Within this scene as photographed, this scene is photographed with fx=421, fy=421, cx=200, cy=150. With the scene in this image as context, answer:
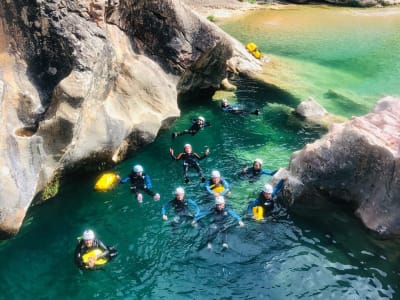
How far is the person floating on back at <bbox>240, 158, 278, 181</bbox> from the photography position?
1838 cm

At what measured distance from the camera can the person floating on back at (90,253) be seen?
13441mm

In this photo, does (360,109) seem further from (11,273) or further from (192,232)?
(11,273)

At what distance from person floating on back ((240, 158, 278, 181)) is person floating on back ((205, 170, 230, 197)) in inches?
59.7

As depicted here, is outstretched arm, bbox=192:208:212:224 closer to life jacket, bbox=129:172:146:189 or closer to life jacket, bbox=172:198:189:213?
life jacket, bbox=172:198:189:213

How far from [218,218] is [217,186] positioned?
200 cm

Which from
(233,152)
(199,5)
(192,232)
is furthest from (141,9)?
(199,5)

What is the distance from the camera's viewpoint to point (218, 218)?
1599 centimetres

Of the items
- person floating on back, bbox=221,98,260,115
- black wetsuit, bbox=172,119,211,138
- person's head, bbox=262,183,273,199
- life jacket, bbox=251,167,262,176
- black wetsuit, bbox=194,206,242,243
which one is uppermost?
person's head, bbox=262,183,273,199

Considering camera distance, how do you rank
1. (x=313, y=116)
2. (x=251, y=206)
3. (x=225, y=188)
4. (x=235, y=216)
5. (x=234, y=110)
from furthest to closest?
(x=234, y=110), (x=313, y=116), (x=225, y=188), (x=251, y=206), (x=235, y=216)

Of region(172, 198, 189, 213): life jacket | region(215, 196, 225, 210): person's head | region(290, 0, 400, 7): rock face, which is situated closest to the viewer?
region(215, 196, 225, 210): person's head

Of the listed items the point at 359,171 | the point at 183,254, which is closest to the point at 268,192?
the point at 359,171

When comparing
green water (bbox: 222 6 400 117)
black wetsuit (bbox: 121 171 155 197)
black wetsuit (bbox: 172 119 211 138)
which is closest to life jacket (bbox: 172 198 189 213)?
black wetsuit (bbox: 121 171 155 197)

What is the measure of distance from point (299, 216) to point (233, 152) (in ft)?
20.9

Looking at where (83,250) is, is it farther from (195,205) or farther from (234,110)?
(234,110)
